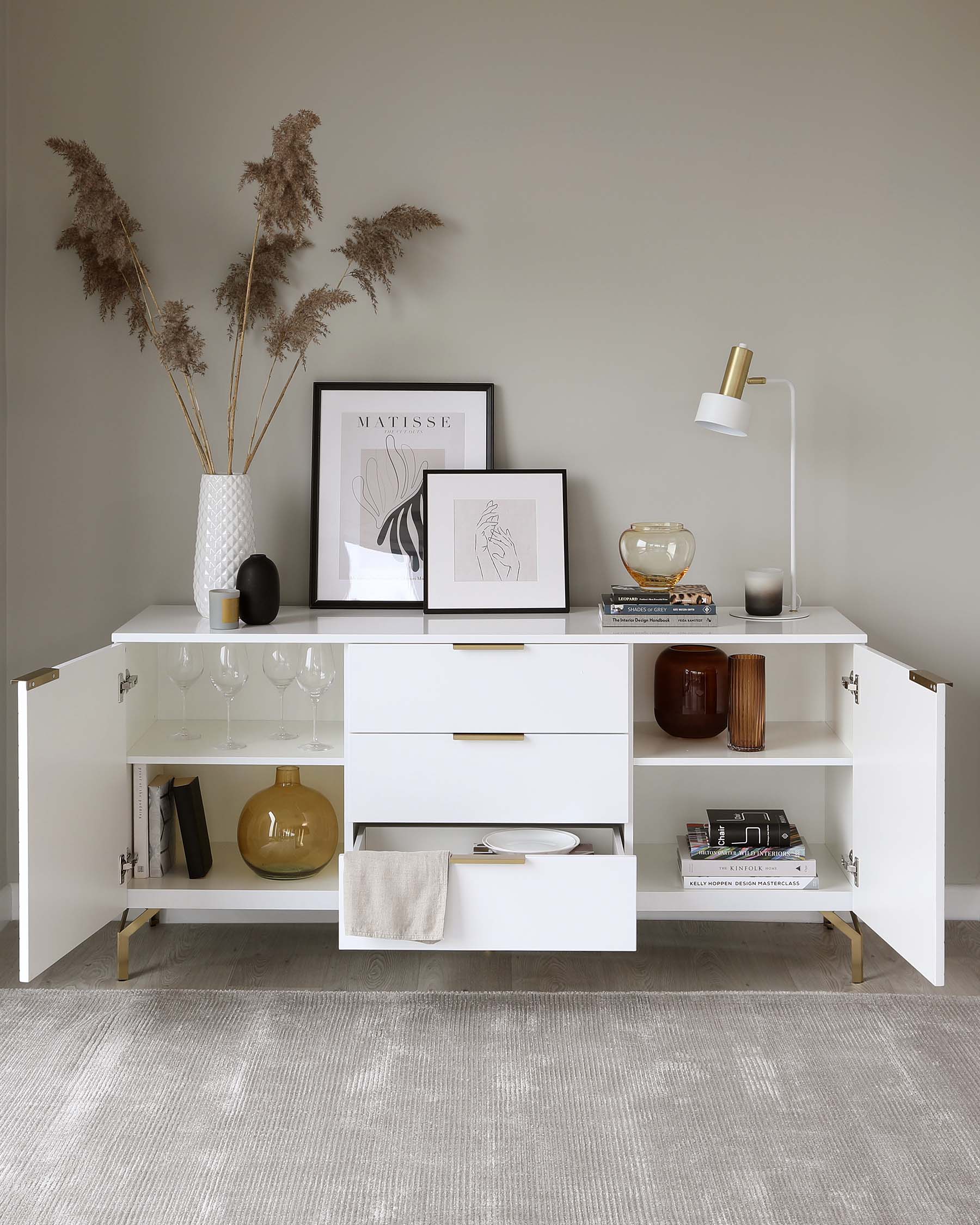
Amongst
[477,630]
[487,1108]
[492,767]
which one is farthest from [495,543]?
[487,1108]

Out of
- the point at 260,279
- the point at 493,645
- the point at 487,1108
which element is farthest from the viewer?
the point at 260,279

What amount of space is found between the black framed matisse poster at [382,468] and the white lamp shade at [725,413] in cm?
52

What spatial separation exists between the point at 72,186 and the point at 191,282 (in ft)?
1.08

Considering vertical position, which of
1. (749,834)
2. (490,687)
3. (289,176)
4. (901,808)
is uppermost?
(289,176)

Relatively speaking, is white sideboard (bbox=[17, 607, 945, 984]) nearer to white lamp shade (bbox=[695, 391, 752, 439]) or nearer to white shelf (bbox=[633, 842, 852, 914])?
white shelf (bbox=[633, 842, 852, 914])

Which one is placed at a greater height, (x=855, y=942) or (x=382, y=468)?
(x=382, y=468)

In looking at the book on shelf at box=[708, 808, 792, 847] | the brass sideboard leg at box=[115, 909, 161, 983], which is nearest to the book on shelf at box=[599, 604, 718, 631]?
the book on shelf at box=[708, 808, 792, 847]

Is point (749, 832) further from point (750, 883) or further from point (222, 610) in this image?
point (222, 610)

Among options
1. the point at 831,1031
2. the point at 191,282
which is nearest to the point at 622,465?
the point at 191,282

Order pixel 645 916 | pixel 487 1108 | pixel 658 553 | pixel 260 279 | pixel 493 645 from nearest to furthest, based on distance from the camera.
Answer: pixel 487 1108 < pixel 493 645 < pixel 658 553 < pixel 260 279 < pixel 645 916

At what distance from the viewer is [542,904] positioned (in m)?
2.03

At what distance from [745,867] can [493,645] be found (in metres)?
0.78

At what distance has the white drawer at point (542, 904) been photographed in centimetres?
202

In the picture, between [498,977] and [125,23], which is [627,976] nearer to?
[498,977]
